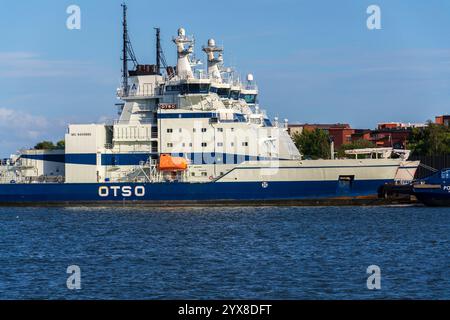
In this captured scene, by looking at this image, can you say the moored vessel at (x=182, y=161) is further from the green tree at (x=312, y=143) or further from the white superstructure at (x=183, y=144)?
the green tree at (x=312, y=143)

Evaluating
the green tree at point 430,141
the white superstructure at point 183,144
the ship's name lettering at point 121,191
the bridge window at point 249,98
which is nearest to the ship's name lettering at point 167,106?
the white superstructure at point 183,144

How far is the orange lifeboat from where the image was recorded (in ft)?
176

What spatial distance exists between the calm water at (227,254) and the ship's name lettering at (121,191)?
4064 mm

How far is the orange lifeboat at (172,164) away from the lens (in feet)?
176

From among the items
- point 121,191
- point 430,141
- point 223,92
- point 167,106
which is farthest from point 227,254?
point 430,141

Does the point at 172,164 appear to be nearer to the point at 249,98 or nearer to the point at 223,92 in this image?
the point at 223,92

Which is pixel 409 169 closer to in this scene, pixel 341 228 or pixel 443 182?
pixel 443 182

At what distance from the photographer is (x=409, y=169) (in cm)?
5822

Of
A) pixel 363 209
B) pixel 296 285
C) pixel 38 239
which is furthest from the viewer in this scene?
pixel 363 209

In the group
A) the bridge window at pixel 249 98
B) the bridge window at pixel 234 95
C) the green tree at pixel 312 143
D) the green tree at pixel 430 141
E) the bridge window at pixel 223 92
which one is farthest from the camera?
the green tree at pixel 312 143

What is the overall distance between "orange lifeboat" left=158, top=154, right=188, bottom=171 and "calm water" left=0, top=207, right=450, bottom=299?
4.40m

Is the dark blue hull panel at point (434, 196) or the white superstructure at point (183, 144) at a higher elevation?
the white superstructure at point (183, 144)

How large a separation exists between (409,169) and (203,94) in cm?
1538
